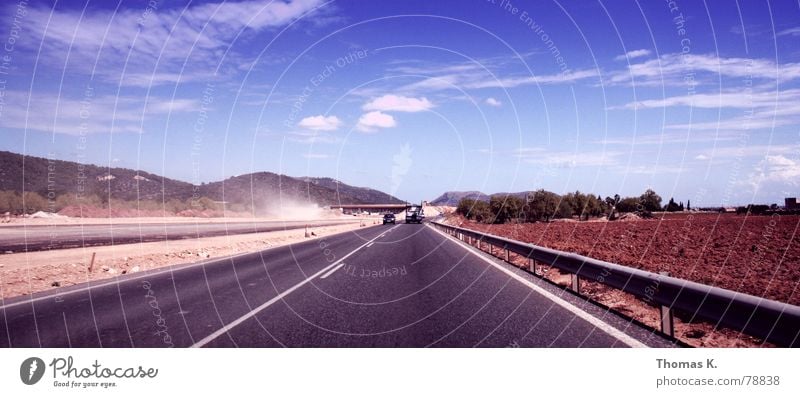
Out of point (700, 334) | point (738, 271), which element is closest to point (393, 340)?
point (700, 334)

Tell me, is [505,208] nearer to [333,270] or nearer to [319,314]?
[333,270]

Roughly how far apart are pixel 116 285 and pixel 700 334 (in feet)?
39.9

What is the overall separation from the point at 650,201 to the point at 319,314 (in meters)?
103

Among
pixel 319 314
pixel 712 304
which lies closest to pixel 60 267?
pixel 319 314

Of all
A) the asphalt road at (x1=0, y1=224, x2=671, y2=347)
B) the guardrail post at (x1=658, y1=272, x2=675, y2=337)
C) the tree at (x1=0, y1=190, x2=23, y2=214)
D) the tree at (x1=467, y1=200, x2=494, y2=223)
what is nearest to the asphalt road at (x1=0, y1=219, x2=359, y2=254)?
the asphalt road at (x1=0, y1=224, x2=671, y2=347)

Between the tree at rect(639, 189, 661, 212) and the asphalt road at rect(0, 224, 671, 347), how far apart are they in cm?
8958

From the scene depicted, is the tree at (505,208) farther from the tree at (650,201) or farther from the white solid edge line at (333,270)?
the white solid edge line at (333,270)

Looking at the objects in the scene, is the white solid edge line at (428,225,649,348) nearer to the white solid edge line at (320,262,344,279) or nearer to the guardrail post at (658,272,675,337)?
the guardrail post at (658,272,675,337)

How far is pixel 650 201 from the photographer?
96688 mm

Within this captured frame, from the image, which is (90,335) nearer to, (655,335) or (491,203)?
(655,335)

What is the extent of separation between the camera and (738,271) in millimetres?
13961

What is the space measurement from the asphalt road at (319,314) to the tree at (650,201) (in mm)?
89581

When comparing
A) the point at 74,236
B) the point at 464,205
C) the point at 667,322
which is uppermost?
the point at 464,205

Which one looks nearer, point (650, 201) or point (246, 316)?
point (246, 316)
